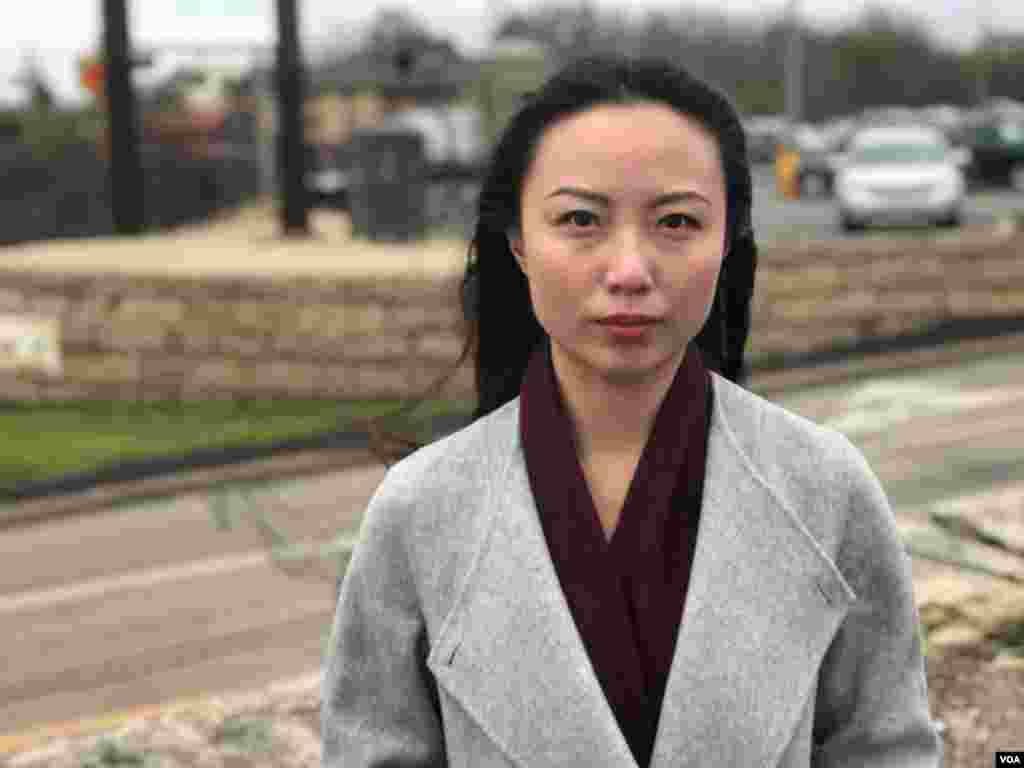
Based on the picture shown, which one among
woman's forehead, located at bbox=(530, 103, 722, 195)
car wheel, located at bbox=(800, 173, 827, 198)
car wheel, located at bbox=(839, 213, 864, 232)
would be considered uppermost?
woman's forehead, located at bbox=(530, 103, 722, 195)

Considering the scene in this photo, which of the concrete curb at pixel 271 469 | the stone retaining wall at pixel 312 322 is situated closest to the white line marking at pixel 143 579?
the concrete curb at pixel 271 469

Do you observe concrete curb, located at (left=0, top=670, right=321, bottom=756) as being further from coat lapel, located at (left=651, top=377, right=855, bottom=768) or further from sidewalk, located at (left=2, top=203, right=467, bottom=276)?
sidewalk, located at (left=2, top=203, right=467, bottom=276)

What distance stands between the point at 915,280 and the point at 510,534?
10.1 metres

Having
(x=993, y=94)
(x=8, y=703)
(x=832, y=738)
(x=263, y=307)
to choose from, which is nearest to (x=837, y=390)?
(x=263, y=307)

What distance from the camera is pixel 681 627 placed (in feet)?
5.22

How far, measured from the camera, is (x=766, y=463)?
168cm

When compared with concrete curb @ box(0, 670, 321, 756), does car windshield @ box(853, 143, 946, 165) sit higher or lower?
higher

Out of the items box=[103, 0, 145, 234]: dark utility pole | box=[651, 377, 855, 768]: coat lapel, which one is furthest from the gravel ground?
box=[103, 0, 145, 234]: dark utility pole

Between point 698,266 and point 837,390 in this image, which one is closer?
point 698,266

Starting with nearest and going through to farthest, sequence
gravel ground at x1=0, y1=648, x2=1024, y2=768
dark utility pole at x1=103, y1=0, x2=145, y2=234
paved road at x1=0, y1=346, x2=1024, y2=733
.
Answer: gravel ground at x1=0, y1=648, x2=1024, y2=768, paved road at x1=0, y1=346, x2=1024, y2=733, dark utility pole at x1=103, y1=0, x2=145, y2=234

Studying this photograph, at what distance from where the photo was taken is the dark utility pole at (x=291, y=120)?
1286 cm

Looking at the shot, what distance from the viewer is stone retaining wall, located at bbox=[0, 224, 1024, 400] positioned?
10039 mm

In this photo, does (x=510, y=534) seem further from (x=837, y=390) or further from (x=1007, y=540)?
(x=837, y=390)

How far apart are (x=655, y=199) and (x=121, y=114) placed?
12311mm
